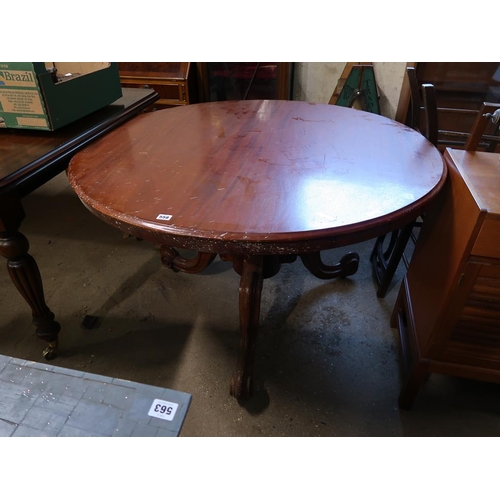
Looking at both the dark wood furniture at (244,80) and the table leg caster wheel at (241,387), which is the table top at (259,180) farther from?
the dark wood furniture at (244,80)

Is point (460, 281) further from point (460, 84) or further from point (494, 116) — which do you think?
point (460, 84)

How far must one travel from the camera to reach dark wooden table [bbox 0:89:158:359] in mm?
1134

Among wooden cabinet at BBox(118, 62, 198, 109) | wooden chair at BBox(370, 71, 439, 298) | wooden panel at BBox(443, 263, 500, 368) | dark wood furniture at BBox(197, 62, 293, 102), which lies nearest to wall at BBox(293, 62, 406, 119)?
dark wood furniture at BBox(197, 62, 293, 102)

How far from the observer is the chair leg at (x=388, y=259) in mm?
1552

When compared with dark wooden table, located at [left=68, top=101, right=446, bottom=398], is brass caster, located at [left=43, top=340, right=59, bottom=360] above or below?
below

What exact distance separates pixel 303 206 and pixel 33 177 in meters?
0.87

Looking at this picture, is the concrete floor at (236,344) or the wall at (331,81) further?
the wall at (331,81)

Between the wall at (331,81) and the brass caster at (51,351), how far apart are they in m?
2.45

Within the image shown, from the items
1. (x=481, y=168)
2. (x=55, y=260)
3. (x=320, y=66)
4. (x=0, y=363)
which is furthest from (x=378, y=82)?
(x=0, y=363)

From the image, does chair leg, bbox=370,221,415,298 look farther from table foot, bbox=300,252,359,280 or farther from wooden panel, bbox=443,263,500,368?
wooden panel, bbox=443,263,500,368

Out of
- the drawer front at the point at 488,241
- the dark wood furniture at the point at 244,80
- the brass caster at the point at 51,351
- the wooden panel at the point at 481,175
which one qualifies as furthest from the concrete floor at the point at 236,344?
the dark wood furniture at the point at 244,80

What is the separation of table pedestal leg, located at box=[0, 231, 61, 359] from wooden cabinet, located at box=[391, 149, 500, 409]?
1.34 meters

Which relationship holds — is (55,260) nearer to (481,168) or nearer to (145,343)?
(145,343)

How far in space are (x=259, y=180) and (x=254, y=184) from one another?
0.10 feet
